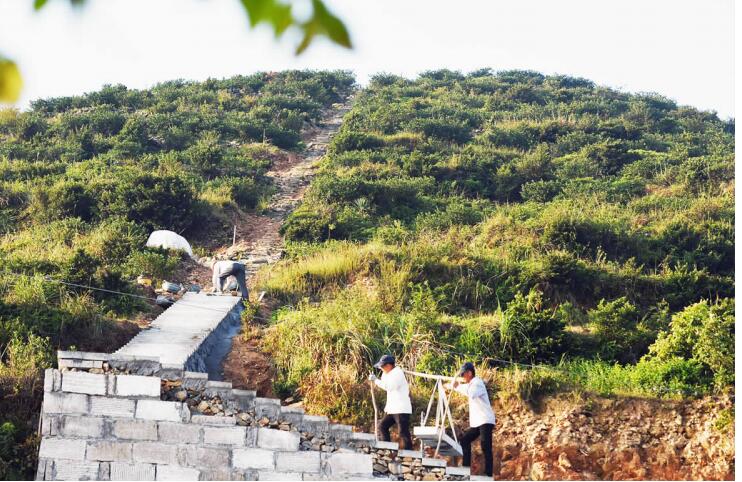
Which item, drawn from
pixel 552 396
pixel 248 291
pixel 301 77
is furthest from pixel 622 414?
pixel 301 77

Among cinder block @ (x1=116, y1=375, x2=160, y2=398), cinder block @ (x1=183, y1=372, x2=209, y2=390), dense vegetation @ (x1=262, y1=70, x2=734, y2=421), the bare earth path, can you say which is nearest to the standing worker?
the bare earth path

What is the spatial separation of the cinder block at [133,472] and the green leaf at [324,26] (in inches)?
302

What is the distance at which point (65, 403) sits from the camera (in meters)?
9.00

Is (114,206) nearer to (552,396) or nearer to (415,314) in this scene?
(415,314)

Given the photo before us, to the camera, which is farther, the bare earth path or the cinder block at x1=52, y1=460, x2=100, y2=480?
the bare earth path

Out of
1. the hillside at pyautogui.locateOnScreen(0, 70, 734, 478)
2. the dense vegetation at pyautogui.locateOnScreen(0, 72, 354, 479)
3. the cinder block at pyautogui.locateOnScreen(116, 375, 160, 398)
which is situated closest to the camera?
the cinder block at pyautogui.locateOnScreen(116, 375, 160, 398)

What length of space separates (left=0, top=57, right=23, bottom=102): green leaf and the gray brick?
7184 millimetres

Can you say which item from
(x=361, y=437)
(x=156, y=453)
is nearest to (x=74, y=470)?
(x=156, y=453)

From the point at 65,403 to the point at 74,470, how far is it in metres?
0.67

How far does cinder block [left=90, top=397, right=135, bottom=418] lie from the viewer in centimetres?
898

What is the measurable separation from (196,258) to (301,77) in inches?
1191

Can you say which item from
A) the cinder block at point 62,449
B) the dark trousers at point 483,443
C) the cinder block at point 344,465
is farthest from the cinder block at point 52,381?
the dark trousers at point 483,443

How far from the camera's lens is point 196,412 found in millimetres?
9117

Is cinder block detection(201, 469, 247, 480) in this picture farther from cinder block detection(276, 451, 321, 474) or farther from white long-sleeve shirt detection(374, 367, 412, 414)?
white long-sleeve shirt detection(374, 367, 412, 414)
